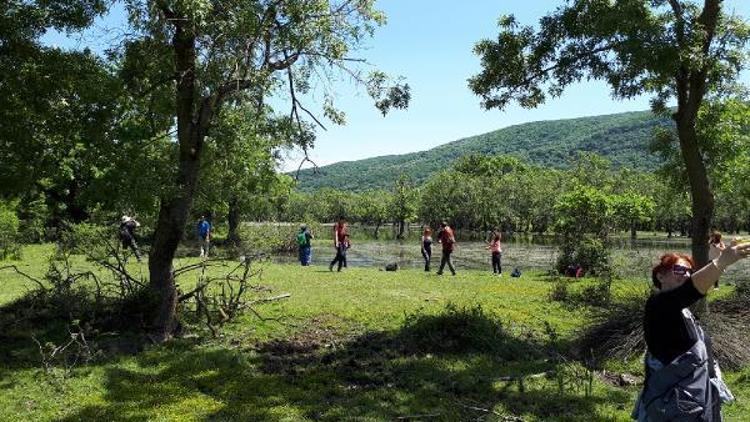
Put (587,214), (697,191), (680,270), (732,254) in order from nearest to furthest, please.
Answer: (732,254), (680,270), (697,191), (587,214)

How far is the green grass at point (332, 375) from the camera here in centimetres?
779

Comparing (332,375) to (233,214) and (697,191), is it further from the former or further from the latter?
(233,214)

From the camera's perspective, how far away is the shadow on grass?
778 cm

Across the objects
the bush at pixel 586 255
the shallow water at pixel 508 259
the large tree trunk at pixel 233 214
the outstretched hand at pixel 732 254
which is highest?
the large tree trunk at pixel 233 214

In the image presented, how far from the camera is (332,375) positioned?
949 cm

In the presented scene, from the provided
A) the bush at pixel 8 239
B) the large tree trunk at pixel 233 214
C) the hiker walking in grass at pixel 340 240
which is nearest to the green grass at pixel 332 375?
the hiker walking in grass at pixel 340 240

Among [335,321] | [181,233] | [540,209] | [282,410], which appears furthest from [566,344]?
[540,209]

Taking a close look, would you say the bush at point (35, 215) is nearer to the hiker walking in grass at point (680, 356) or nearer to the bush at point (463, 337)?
the bush at point (463, 337)

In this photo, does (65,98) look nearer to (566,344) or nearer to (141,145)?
(141,145)

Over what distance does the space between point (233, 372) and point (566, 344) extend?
20.5 feet

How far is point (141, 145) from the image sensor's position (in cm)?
Answer: 1070

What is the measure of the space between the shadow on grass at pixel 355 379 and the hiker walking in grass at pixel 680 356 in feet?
9.68

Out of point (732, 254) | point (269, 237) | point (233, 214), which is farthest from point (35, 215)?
point (732, 254)

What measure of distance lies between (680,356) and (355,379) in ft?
18.7
